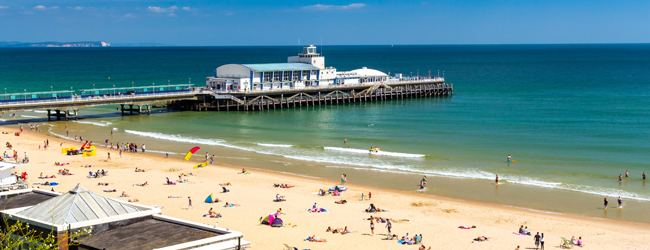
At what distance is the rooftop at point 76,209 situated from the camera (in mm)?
15891

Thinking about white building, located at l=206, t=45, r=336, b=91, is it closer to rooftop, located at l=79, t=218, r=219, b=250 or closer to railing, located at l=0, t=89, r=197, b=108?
railing, located at l=0, t=89, r=197, b=108

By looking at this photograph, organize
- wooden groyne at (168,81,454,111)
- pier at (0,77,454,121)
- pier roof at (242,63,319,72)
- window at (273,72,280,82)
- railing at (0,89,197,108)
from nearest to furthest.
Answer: railing at (0,89,197,108) < pier at (0,77,454,121) < wooden groyne at (168,81,454,111) < pier roof at (242,63,319,72) < window at (273,72,280,82)

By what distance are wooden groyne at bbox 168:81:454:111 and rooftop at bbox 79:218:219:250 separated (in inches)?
2314

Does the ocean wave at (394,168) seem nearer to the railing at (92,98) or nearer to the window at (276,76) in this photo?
the railing at (92,98)

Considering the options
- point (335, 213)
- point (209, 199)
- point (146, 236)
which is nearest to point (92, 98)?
point (209, 199)

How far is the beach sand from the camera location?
2505 cm

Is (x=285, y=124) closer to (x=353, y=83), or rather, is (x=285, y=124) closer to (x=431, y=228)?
(x=353, y=83)

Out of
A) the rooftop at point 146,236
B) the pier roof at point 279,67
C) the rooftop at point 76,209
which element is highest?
the pier roof at point 279,67

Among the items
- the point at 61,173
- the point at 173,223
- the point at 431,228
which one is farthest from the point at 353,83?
the point at 173,223

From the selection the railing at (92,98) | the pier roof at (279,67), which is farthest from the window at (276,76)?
the railing at (92,98)

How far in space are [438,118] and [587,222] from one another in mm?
39602

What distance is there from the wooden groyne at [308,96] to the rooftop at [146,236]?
58771 mm

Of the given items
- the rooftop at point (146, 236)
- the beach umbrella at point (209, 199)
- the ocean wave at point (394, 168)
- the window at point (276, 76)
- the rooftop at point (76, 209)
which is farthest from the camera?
the window at point (276, 76)

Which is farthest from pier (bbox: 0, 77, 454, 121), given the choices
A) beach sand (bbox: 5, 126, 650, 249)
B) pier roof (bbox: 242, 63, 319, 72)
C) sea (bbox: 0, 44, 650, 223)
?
beach sand (bbox: 5, 126, 650, 249)
